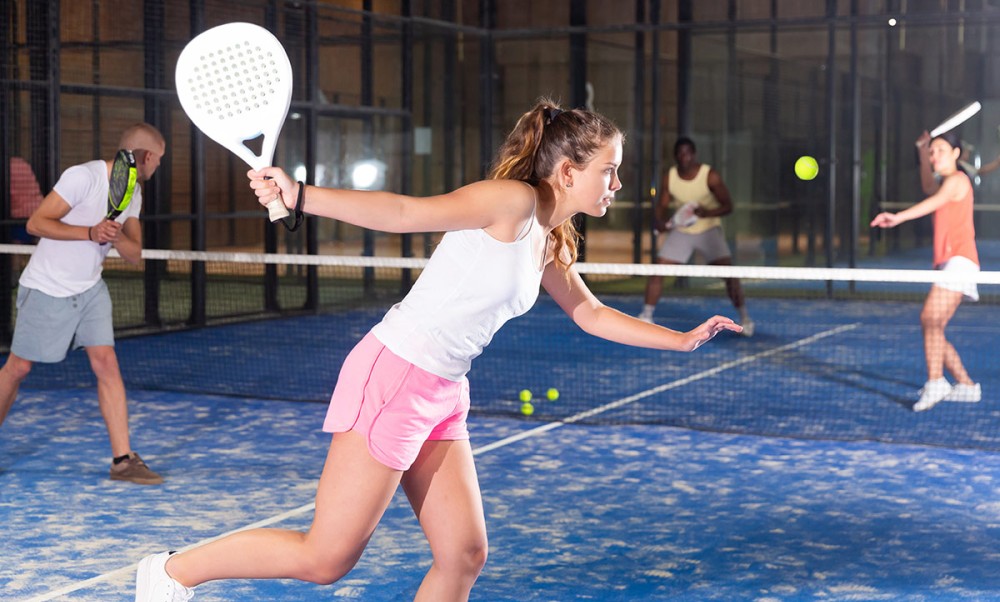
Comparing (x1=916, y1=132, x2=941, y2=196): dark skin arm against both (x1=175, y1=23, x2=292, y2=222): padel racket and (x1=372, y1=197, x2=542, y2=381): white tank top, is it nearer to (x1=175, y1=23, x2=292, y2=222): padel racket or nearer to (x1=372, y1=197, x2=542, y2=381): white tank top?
(x1=372, y1=197, x2=542, y2=381): white tank top

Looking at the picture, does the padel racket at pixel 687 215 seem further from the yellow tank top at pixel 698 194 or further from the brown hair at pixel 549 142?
the brown hair at pixel 549 142

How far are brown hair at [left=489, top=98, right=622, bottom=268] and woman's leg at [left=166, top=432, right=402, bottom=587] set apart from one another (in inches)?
30.1

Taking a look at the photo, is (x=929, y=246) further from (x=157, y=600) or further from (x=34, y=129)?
(x=157, y=600)

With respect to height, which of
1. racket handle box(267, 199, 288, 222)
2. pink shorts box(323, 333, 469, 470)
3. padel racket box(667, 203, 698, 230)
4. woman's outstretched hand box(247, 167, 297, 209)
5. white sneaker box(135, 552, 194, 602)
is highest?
padel racket box(667, 203, 698, 230)

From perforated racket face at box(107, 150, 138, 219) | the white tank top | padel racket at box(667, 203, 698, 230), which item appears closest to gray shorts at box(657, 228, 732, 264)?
padel racket at box(667, 203, 698, 230)

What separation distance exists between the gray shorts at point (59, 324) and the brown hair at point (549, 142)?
330 centimetres

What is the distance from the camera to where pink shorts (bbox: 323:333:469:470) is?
333 centimetres

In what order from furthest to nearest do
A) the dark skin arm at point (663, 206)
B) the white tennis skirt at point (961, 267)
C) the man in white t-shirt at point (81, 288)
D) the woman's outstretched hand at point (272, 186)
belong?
the dark skin arm at point (663, 206), the white tennis skirt at point (961, 267), the man in white t-shirt at point (81, 288), the woman's outstretched hand at point (272, 186)

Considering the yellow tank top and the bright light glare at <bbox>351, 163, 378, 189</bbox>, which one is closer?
the yellow tank top

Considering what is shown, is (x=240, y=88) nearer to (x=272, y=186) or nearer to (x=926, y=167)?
(x=272, y=186)

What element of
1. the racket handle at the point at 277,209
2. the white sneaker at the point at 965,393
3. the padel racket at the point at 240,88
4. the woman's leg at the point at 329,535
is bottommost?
the white sneaker at the point at 965,393

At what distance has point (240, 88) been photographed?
3.10m

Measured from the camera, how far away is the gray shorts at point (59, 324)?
20.5ft

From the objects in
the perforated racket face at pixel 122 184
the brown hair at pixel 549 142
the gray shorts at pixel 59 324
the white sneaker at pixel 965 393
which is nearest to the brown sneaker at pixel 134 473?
the gray shorts at pixel 59 324
